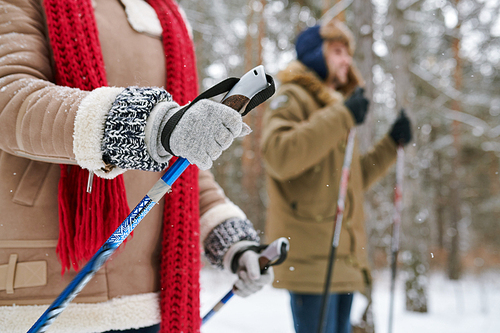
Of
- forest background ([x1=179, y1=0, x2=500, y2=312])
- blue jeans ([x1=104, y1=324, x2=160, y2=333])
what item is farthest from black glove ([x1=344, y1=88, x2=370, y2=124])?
blue jeans ([x1=104, y1=324, x2=160, y2=333])


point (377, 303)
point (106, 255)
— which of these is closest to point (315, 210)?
point (106, 255)

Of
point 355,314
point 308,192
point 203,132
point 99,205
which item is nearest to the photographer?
point 203,132

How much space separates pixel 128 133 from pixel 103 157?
77 millimetres

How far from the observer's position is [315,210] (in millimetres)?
1848

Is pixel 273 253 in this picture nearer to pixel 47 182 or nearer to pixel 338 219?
pixel 47 182

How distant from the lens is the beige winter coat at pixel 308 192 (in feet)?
5.81

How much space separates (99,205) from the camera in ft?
2.69

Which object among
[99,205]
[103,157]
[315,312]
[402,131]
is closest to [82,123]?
[103,157]

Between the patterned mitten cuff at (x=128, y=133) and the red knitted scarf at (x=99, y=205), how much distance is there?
173mm

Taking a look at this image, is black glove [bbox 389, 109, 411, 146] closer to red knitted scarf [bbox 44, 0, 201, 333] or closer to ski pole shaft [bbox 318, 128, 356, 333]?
ski pole shaft [bbox 318, 128, 356, 333]

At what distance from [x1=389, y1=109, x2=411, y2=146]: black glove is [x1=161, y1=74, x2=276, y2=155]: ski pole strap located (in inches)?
78.7

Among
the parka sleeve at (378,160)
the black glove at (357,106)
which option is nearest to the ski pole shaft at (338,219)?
the black glove at (357,106)

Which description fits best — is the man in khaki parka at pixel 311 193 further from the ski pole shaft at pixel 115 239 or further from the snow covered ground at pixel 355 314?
the ski pole shaft at pixel 115 239

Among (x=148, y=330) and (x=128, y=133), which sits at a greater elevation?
(x=128, y=133)
